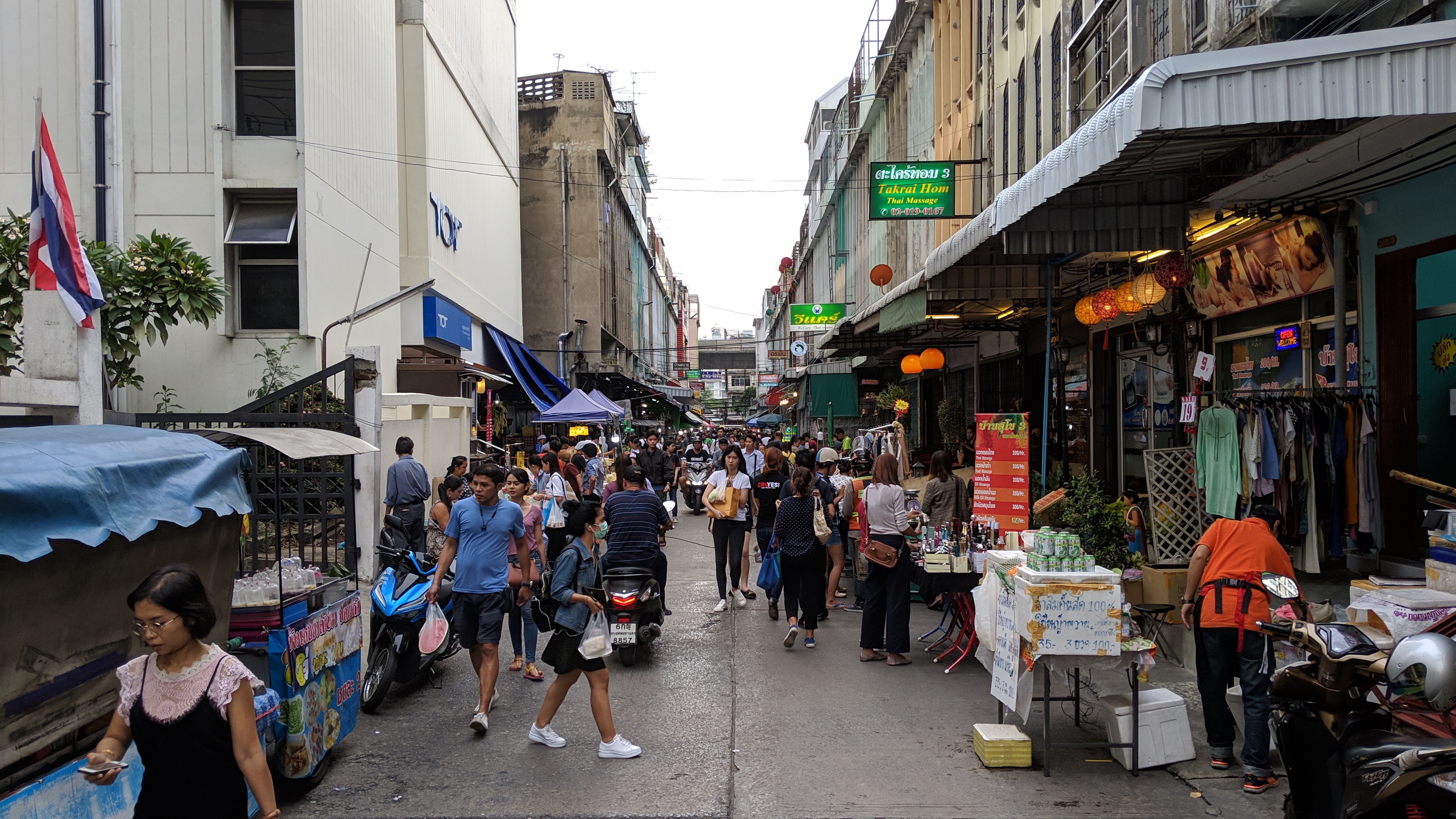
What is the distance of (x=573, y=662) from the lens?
5871 millimetres

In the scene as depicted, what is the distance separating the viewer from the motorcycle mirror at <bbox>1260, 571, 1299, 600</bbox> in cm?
531

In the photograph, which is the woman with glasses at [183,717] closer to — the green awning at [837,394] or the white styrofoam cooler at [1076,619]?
the white styrofoam cooler at [1076,619]

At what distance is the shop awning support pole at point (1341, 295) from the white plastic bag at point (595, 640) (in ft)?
22.1

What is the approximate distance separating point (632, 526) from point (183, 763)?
5408mm

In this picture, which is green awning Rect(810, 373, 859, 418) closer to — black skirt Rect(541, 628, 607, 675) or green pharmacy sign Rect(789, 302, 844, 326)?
green pharmacy sign Rect(789, 302, 844, 326)

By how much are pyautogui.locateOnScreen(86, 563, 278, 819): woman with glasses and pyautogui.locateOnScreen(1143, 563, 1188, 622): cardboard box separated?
7182mm

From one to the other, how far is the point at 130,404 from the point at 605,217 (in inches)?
1289

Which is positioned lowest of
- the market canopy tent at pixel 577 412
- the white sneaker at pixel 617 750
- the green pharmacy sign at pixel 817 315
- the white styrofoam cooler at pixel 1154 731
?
the white sneaker at pixel 617 750

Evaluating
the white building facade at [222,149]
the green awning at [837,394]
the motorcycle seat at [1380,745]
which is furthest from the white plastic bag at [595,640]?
the green awning at [837,394]

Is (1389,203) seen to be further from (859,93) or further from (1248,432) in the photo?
(859,93)

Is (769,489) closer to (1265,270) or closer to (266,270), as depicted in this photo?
(1265,270)

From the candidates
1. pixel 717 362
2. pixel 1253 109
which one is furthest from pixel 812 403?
pixel 717 362

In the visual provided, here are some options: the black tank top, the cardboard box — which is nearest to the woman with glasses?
the black tank top

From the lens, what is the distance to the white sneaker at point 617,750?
5867mm
